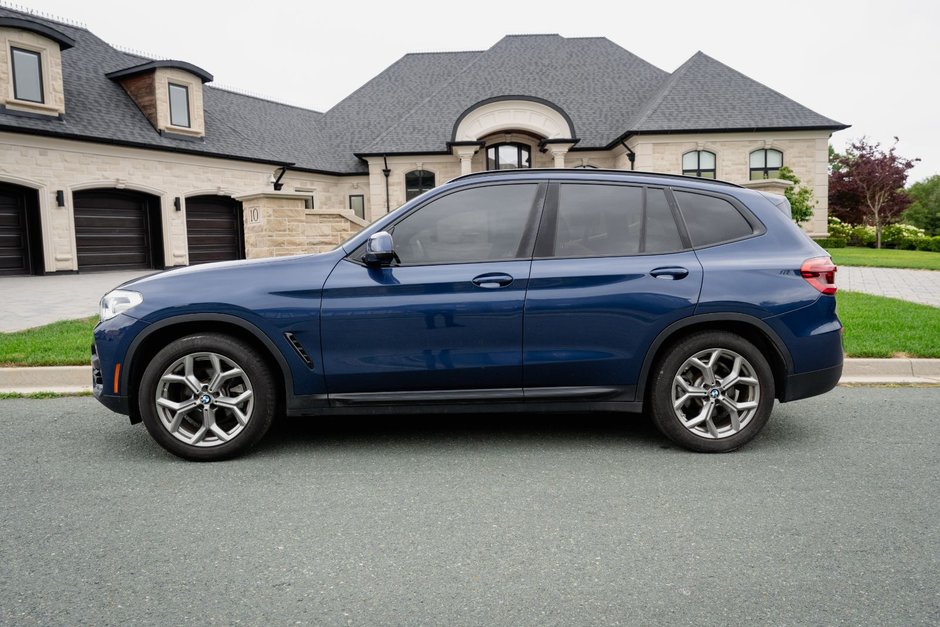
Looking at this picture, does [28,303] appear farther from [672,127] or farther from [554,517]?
[672,127]

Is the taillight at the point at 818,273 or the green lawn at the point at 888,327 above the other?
the taillight at the point at 818,273

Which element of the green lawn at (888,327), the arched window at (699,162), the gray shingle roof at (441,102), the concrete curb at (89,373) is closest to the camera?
the concrete curb at (89,373)

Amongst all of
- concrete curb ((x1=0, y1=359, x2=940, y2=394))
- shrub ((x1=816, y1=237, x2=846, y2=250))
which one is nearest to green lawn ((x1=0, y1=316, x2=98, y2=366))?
concrete curb ((x1=0, y1=359, x2=940, y2=394))

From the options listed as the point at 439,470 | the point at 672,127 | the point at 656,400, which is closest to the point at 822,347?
the point at 656,400

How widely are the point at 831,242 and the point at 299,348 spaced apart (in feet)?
104

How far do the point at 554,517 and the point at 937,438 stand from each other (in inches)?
120

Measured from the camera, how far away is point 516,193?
4.66 m

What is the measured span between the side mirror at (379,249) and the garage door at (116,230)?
2105cm

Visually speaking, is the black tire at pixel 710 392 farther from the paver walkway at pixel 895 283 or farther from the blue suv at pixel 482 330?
the paver walkway at pixel 895 283

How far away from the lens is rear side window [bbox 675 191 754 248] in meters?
4.61

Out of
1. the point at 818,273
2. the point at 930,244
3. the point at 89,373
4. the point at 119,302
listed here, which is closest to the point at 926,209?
the point at 930,244

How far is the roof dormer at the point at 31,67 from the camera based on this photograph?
19609 millimetres

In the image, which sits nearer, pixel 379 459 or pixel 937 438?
pixel 379 459

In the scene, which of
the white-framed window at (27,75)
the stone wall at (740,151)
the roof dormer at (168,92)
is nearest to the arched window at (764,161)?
the stone wall at (740,151)
